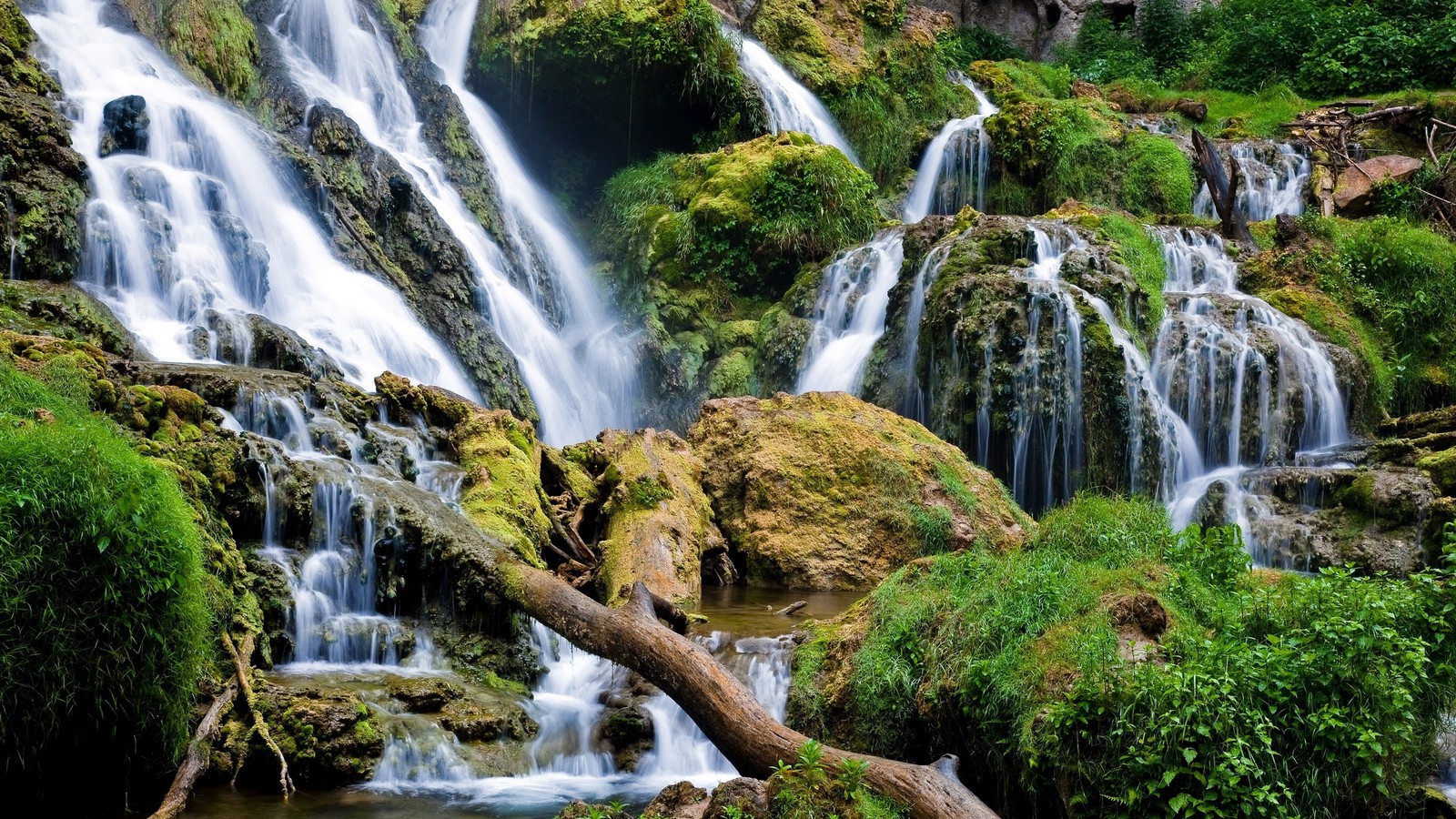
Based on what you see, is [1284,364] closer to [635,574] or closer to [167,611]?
[635,574]

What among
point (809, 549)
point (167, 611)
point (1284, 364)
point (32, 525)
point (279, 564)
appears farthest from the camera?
point (1284, 364)

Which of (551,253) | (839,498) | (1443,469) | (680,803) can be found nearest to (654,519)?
(839,498)

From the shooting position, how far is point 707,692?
5613mm

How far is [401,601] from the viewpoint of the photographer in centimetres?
746

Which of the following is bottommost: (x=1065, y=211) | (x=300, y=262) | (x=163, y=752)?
(x=163, y=752)

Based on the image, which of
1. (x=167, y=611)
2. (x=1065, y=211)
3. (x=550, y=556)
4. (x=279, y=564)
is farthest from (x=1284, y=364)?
(x=167, y=611)

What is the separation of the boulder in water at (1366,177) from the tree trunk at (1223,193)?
6.31 ft

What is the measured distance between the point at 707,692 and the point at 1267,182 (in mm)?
16261

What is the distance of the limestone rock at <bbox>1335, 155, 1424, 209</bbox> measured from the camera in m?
17.2

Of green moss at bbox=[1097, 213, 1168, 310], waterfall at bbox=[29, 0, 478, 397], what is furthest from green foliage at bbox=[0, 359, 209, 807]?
green moss at bbox=[1097, 213, 1168, 310]

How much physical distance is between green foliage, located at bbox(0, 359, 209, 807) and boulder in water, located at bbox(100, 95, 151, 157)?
26.7 ft

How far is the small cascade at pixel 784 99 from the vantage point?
66.1 feet

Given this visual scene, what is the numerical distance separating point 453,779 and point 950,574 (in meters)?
3.28

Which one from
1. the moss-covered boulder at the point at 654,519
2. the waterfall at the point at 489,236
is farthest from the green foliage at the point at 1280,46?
the moss-covered boulder at the point at 654,519
